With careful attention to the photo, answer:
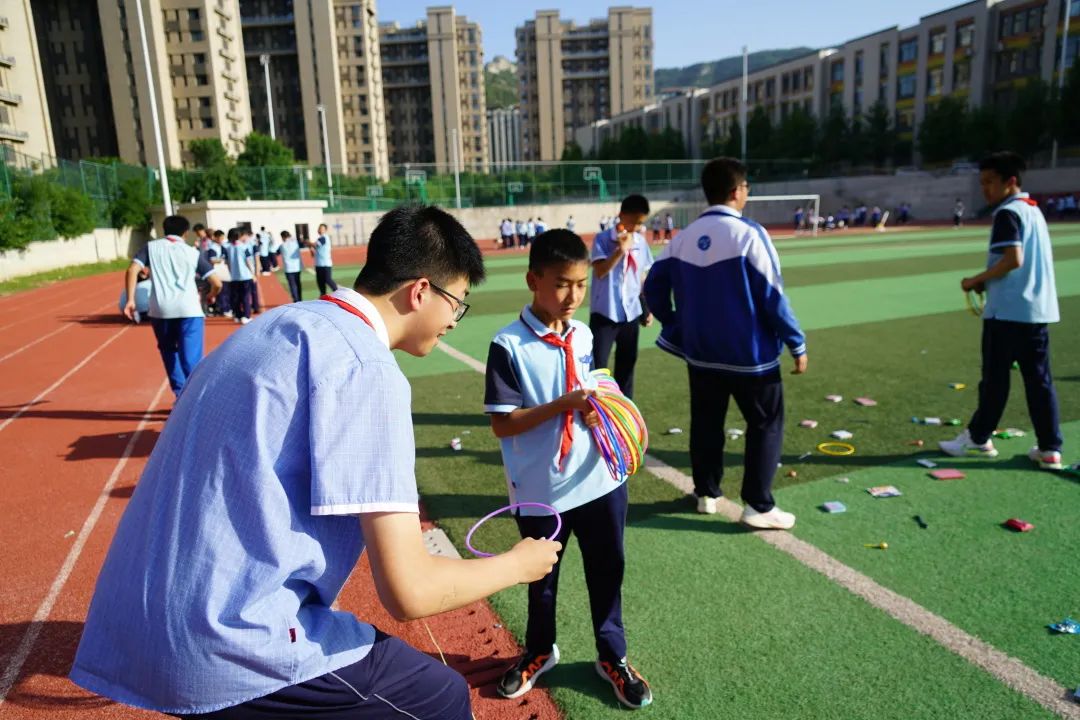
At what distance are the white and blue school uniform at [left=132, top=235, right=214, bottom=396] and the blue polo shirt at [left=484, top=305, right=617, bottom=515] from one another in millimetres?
5894

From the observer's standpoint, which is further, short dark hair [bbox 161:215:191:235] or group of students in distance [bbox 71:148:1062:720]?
short dark hair [bbox 161:215:191:235]

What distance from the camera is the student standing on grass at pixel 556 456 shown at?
3041 millimetres

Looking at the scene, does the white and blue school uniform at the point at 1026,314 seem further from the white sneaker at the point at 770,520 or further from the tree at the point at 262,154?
the tree at the point at 262,154

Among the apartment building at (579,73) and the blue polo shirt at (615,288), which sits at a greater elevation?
the apartment building at (579,73)

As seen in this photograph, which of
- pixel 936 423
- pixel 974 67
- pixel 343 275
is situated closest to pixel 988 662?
pixel 936 423

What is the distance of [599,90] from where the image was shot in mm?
150750

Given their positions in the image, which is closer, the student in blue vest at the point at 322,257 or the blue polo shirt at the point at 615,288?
the blue polo shirt at the point at 615,288

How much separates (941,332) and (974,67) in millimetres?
72798

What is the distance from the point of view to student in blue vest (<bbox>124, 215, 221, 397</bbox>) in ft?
25.2

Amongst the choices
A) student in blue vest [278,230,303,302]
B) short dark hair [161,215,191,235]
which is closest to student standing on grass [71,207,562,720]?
short dark hair [161,215,191,235]

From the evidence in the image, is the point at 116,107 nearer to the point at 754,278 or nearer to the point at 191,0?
the point at 191,0

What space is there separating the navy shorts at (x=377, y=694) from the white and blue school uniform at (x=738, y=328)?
314 centimetres

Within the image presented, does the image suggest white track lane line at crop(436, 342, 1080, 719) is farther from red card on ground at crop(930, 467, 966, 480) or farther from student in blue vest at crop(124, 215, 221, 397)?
student in blue vest at crop(124, 215, 221, 397)

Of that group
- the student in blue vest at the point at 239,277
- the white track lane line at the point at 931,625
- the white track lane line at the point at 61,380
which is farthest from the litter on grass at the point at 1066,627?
the student in blue vest at the point at 239,277
